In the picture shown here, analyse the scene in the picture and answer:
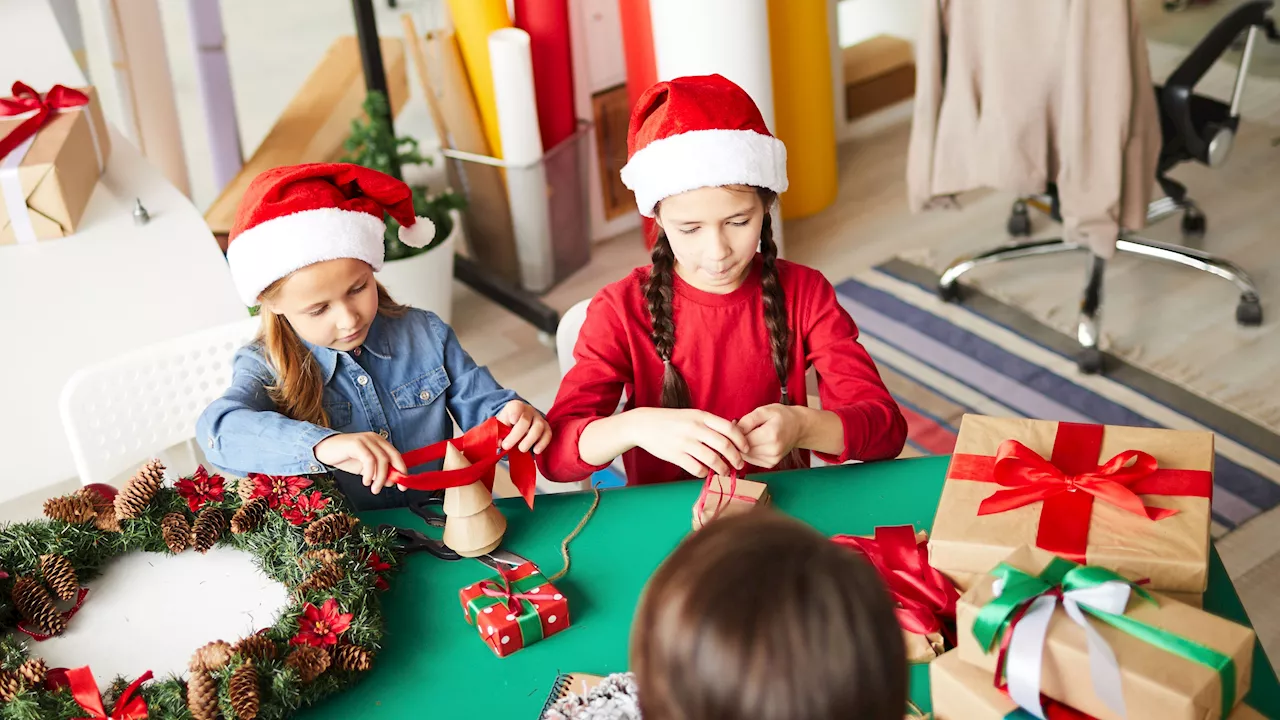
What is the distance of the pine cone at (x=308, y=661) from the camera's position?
1.26m

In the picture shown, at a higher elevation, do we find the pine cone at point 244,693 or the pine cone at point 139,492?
the pine cone at point 139,492

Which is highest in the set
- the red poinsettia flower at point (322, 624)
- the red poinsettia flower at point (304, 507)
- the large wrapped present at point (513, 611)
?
the red poinsettia flower at point (304, 507)

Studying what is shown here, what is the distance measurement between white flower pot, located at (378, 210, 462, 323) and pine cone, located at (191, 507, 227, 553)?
161 cm

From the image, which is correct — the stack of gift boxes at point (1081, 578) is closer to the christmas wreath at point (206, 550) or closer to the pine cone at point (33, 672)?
the christmas wreath at point (206, 550)

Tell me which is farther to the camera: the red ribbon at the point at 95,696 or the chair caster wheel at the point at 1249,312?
the chair caster wheel at the point at 1249,312

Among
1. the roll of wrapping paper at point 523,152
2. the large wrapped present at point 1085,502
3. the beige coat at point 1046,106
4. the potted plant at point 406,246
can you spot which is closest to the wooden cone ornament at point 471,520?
the large wrapped present at point 1085,502

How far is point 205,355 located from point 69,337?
0.56m

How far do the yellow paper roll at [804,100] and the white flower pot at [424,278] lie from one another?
47.7 inches

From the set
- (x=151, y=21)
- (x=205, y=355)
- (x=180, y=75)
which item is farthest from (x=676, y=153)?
(x=180, y=75)

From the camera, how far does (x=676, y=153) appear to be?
1658 millimetres

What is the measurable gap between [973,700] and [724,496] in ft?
1.50

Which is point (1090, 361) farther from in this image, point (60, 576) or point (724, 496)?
point (60, 576)

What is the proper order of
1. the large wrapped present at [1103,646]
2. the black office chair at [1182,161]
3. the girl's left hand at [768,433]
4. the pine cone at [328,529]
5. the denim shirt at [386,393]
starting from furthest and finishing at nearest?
the black office chair at [1182,161]
the denim shirt at [386,393]
the girl's left hand at [768,433]
the pine cone at [328,529]
the large wrapped present at [1103,646]

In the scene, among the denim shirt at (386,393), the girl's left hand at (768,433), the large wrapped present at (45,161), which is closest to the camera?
the girl's left hand at (768,433)
